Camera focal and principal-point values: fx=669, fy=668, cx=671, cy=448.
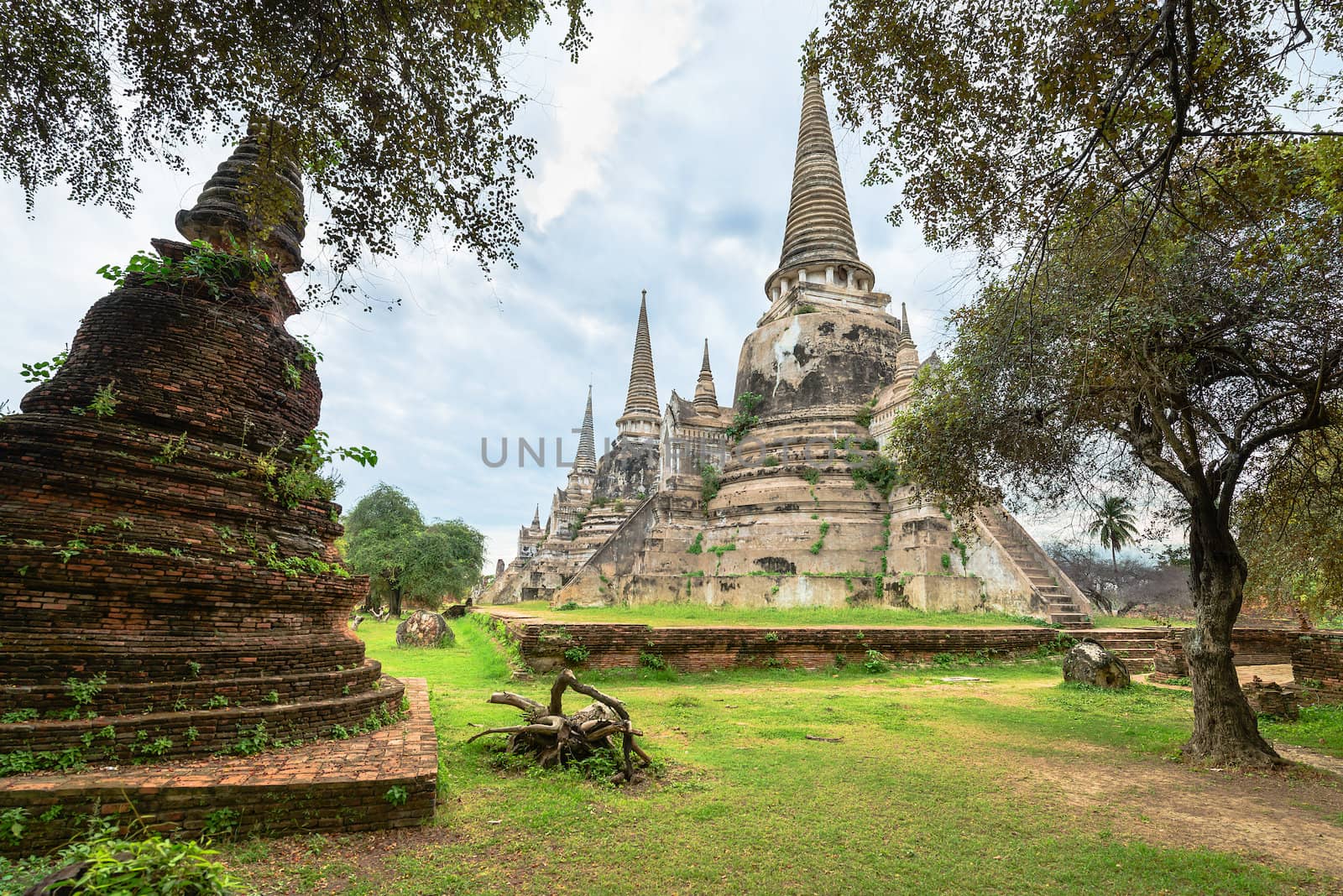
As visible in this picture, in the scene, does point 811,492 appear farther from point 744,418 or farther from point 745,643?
point 745,643

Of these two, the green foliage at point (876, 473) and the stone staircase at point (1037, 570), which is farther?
the green foliage at point (876, 473)

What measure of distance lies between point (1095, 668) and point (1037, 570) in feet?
17.5

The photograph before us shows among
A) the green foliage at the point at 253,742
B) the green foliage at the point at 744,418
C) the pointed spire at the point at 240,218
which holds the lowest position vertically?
the green foliage at the point at 253,742

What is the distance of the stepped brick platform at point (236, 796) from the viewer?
339cm

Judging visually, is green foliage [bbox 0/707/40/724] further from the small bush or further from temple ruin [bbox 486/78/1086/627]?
temple ruin [bbox 486/78/1086/627]

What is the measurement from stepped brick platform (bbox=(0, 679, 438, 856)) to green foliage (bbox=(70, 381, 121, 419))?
102 inches

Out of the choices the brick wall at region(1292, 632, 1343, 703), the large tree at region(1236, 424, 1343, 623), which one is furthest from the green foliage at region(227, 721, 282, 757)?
the brick wall at region(1292, 632, 1343, 703)

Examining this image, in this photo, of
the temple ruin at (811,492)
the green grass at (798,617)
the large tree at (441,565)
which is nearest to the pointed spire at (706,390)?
the temple ruin at (811,492)

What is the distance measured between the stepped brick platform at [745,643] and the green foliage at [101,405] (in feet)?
21.0

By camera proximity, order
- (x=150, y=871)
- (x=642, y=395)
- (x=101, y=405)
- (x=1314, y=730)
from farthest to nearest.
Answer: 1. (x=642, y=395)
2. (x=1314, y=730)
3. (x=101, y=405)
4. (x=150, y=871)

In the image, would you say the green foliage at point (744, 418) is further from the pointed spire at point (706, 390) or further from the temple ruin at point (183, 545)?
the temple ruin at point (183, 545)

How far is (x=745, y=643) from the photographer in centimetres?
1093

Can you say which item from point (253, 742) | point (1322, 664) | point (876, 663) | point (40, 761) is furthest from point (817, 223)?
Result: point (40, 761)

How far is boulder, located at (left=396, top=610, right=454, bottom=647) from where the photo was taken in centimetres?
1589
